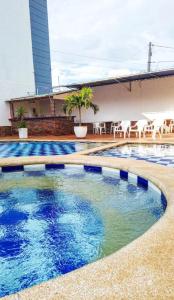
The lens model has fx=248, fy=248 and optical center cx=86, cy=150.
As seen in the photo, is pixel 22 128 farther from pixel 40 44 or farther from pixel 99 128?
pixel 40 44

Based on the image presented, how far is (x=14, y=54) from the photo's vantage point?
17938mm

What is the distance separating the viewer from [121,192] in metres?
4.40

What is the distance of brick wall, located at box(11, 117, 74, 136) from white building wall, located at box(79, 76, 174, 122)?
2004 millimetres

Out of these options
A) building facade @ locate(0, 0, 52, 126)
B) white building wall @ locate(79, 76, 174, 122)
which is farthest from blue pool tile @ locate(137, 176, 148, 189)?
building facade @ locate(0, 0, 52, 126)

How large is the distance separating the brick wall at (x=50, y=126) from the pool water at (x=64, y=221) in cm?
903

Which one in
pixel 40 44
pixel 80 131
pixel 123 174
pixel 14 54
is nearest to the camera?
pixel 123 174

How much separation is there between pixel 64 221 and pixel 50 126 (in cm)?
1143

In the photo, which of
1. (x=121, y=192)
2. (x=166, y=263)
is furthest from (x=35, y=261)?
(x=121, y=192)

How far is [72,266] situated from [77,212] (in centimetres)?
134

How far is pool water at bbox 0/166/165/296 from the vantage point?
2.37 m

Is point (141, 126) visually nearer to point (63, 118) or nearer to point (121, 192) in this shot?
point (63, 118)

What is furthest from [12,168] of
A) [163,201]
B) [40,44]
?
[40,44]

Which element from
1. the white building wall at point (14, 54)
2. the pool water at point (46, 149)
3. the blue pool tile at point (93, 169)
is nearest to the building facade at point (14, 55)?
the white building wall at point (14, 54)

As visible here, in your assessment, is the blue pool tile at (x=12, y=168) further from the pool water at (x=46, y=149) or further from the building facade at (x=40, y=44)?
the building facade at (x=40, y=44)
